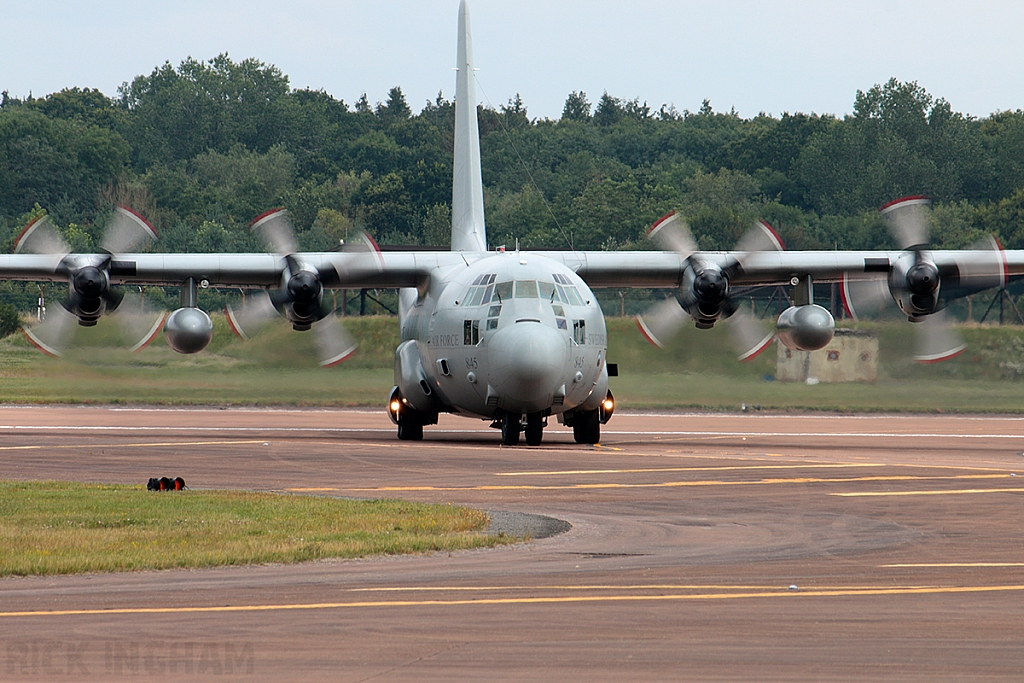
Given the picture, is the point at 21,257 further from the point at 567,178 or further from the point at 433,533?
the point at 567,178

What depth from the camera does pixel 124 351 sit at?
128ft

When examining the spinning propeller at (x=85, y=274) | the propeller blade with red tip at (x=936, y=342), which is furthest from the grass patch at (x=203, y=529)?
the propeller blade with red tip at (x=936, y=342)

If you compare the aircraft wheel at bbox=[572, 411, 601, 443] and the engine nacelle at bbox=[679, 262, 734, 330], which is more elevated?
the engine nacelle at bbox=[679, 262, 734, 330]

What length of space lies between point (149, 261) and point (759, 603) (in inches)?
912

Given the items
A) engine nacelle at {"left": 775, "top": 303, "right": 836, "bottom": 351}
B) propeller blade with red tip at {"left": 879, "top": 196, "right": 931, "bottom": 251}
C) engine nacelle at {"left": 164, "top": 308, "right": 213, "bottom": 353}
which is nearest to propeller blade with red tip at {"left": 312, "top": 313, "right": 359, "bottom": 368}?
engine nacelle at {"left": 164, "top": 308, "right": 213, "bottom": 353}

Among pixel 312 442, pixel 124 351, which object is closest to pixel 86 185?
pixel 124 351

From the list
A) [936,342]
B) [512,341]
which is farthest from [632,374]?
[512,341]

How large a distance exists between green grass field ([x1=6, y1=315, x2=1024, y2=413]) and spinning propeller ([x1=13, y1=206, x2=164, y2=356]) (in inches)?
319

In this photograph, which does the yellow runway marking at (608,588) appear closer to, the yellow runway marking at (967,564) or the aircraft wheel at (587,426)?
the yellow runway marking at (967,564)

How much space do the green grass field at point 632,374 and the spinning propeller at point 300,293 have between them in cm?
854

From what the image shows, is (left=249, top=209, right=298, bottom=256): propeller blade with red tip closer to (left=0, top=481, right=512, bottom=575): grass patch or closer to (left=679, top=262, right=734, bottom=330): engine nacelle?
(left=679, top=262, right=734, bottom=330): engine nacelle

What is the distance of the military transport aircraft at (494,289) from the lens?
26.3 m

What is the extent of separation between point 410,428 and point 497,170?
8184 cm

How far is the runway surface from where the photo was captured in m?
7.69
